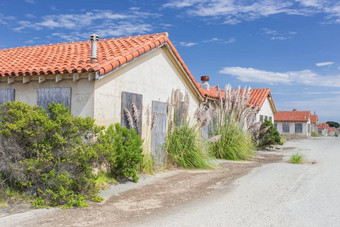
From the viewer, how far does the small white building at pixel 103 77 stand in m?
8.48

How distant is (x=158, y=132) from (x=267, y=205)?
16.5 ft

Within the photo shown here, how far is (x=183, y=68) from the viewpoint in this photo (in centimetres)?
1262

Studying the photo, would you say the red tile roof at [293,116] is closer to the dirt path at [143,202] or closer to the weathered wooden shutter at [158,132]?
the weathered wooden shutter at [158,132]

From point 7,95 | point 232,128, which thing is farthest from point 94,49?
point 232,128

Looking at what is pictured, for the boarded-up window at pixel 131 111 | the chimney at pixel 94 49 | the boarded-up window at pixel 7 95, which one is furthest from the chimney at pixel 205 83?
the boarded-up window at pixel 7 95

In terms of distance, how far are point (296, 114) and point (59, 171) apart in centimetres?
4853

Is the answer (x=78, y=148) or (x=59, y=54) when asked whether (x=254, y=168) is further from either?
(x=59, y=54)

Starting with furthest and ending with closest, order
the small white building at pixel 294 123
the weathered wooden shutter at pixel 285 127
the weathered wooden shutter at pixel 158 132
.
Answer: the weathered wooden shutter at pixel 285 127
the small white building at pixel 294 123
the weathered wooden shutter at pixel 158 132

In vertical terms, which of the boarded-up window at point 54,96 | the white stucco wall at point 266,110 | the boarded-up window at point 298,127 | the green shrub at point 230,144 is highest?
the white stucco wall at point 266,110

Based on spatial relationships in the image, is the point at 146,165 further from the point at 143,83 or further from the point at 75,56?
the point at 75,56

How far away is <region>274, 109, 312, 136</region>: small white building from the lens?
48.2 metres

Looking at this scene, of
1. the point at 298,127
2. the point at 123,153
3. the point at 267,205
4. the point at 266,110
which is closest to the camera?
the point at 267,205

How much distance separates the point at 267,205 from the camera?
6.33 metres

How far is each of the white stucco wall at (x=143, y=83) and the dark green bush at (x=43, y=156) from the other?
2198 millimetres
